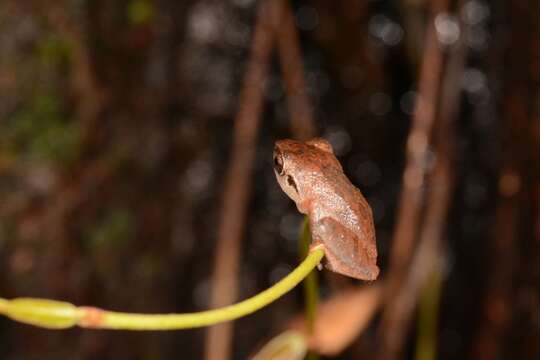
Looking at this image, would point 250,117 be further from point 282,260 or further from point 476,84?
point 476,84

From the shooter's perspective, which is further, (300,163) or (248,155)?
(248,155)

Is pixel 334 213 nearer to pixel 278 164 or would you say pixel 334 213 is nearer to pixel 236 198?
pixel 278 164

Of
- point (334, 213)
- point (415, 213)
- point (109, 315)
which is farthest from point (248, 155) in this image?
point (109, 315)

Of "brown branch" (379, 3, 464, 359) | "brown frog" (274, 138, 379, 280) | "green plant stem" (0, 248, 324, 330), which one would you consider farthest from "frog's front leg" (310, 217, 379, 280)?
"brown branch" (379, 3, 464, 359)

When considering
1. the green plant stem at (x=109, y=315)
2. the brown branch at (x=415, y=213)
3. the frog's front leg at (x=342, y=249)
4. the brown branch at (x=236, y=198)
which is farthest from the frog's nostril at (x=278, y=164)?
the brown branch at (x=415, y=213)

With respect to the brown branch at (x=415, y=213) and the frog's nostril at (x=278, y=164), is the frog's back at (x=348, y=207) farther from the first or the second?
the brown branch at (x=415, y=213)

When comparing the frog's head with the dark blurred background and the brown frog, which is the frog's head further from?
the dark blurred background

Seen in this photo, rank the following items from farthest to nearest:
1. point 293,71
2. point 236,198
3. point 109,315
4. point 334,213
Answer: point 293,71
point 236,198
point 334,213
point 109,315
